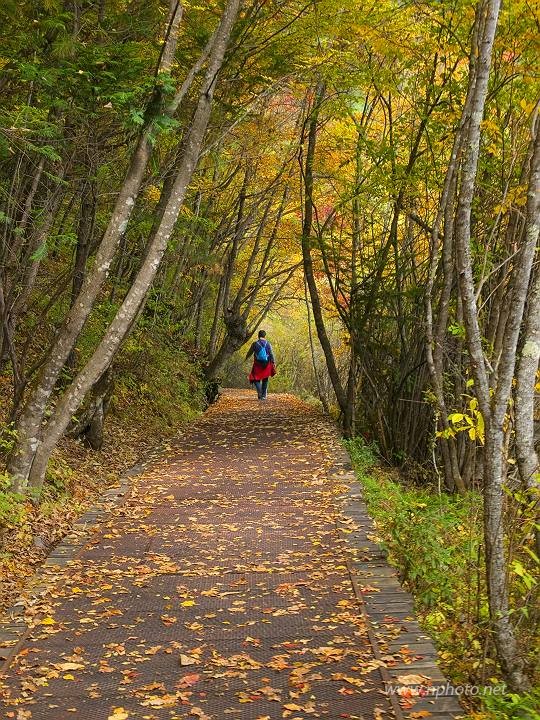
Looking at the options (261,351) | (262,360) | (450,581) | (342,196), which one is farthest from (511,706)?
(262,360)

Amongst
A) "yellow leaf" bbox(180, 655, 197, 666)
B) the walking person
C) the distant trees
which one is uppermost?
the distant trees

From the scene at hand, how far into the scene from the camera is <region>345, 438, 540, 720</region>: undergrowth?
161 inches

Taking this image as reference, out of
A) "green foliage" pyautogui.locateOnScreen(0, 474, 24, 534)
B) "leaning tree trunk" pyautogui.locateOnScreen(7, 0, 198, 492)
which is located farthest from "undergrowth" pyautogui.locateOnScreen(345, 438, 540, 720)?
"leaning tree trunk" pyautogui.locateOnScreen(7, 0, 198, 492)

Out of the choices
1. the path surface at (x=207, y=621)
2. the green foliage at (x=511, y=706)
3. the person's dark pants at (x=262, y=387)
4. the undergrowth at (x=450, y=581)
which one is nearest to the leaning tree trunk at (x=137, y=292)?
the path surface at (x=207, y=621)

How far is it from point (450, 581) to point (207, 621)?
1.89m

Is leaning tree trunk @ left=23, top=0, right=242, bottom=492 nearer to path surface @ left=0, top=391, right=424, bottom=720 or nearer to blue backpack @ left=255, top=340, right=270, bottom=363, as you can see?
path surface @ left=0, top=391, right=424, bottom=720

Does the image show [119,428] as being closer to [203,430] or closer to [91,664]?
[203,430]

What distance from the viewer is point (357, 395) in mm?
13391

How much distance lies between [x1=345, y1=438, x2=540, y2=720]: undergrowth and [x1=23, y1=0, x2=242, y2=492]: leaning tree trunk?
329 centimetres

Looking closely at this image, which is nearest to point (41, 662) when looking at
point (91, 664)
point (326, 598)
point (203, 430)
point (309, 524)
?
point (91, 664)

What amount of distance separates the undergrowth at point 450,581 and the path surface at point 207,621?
52cm

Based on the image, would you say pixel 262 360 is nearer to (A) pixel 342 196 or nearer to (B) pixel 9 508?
(A) pixel 342 196

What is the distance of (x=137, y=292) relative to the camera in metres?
7.84

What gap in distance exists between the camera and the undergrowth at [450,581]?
4090 millimetres
